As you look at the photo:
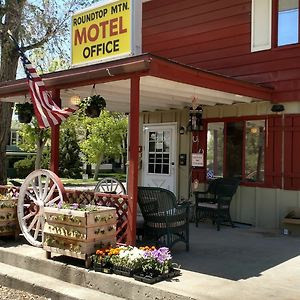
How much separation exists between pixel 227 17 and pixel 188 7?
1.05 meters

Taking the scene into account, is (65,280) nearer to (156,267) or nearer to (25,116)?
(156,267)

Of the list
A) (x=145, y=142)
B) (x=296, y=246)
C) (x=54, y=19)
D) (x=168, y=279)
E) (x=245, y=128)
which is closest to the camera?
(x=168, y=279)

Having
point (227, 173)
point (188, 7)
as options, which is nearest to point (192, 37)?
point (188, 7)

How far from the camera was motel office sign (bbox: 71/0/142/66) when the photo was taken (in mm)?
7102

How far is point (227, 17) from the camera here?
9461 millimetres

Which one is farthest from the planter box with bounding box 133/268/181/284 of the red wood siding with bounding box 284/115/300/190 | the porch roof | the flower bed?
the red wood siding with bounding box 284/115/300/190

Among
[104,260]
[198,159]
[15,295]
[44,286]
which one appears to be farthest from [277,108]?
[15,295]

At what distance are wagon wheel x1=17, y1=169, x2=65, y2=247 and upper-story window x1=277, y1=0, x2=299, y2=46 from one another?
506cm

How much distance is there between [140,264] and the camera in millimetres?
5121

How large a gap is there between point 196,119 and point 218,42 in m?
1.72

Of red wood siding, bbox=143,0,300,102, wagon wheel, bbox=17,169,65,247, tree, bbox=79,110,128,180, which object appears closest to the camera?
wagon wheel, bbox=17,169,65,247

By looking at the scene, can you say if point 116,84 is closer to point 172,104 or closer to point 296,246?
point 172,104

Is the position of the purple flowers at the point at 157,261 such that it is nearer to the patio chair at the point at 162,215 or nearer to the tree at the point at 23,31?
the patio chair at the point at 162,215

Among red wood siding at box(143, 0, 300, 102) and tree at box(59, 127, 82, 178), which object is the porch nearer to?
red wood siding at box(143, 0, 300, 102)
